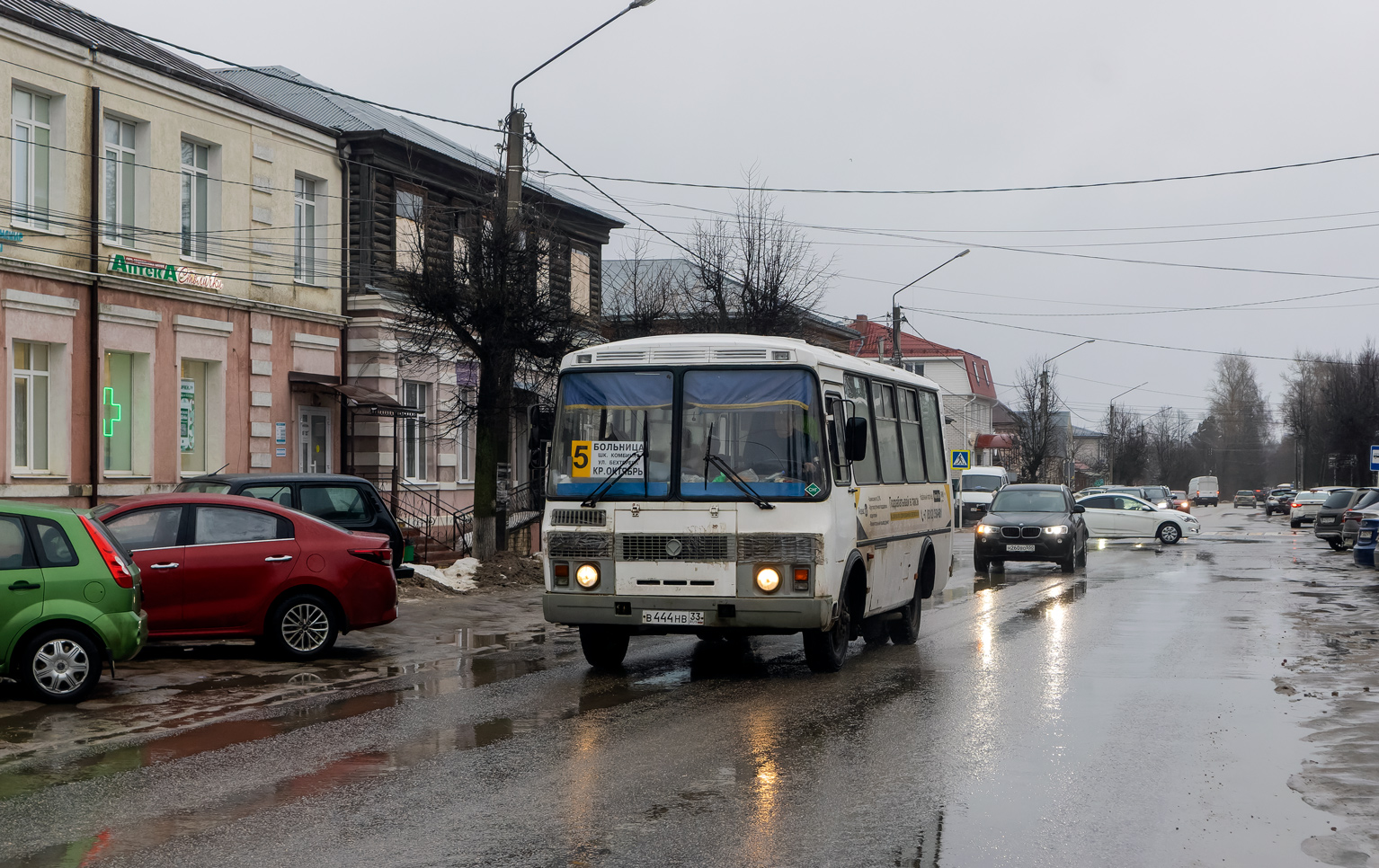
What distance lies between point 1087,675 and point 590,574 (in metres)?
4.40

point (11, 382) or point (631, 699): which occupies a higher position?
point (11, 382)

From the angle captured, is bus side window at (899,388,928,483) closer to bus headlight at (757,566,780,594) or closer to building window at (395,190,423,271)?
bus headlight at (757,566,780,594)

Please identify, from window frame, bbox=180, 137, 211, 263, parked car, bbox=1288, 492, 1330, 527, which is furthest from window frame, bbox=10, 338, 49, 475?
parked car, bbox=1288, 492, 1330, 527

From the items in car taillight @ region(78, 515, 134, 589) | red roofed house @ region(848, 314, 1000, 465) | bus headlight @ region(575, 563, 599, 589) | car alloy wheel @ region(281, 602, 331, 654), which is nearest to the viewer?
car taillight @ region(78, 515, 134, 589)

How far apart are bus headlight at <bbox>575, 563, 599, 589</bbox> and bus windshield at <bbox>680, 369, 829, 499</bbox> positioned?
3.34 ft

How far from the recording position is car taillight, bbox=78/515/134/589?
10414mm

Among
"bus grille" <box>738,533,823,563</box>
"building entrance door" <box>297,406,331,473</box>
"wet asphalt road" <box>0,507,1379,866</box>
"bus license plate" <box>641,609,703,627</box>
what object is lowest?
"wet asphalt road" <box>0,507,1379,866</box>

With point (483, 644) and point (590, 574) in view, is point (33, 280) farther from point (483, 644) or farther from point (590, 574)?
point (590, 574)

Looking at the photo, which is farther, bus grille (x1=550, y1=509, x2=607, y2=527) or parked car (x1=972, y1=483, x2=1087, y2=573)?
parked car (x1=972, y1=483, x2=1087, y2=573)

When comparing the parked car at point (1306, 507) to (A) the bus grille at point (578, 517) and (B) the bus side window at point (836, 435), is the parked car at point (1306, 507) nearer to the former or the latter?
(B) the bus side window at point (836, 435)

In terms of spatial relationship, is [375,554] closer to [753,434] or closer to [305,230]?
[753,434]

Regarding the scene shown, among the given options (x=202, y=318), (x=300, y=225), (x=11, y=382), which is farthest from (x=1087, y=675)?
(x=300, y=225)

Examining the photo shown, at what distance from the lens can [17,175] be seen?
67.7ft

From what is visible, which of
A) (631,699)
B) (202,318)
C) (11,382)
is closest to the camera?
(631,699)
